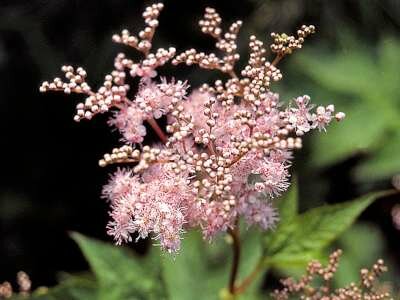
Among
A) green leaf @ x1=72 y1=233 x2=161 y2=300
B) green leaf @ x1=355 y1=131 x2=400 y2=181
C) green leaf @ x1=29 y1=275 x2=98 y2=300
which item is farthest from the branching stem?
green leaf @ x1=355 y1=131 x2=400 y2=181

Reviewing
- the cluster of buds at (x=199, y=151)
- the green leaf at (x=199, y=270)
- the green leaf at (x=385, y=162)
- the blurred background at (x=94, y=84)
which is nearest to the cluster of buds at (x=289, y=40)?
the cluster of buds at (x=199, y=151)

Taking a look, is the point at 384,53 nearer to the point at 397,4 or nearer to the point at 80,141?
the point at 397,4

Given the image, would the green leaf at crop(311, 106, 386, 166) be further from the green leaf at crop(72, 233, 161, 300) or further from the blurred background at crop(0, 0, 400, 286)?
the green leaf at crop(72, 233, 161, 300)

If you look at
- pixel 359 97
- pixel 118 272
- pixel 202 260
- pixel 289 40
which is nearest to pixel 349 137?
pixel 359 97

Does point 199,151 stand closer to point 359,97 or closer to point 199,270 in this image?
point 199,270

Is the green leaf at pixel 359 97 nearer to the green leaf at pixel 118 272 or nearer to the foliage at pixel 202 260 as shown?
the foliage at pixel 202 260

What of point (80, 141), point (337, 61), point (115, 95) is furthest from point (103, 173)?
point (115, 95)

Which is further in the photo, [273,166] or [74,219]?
[74,219]
